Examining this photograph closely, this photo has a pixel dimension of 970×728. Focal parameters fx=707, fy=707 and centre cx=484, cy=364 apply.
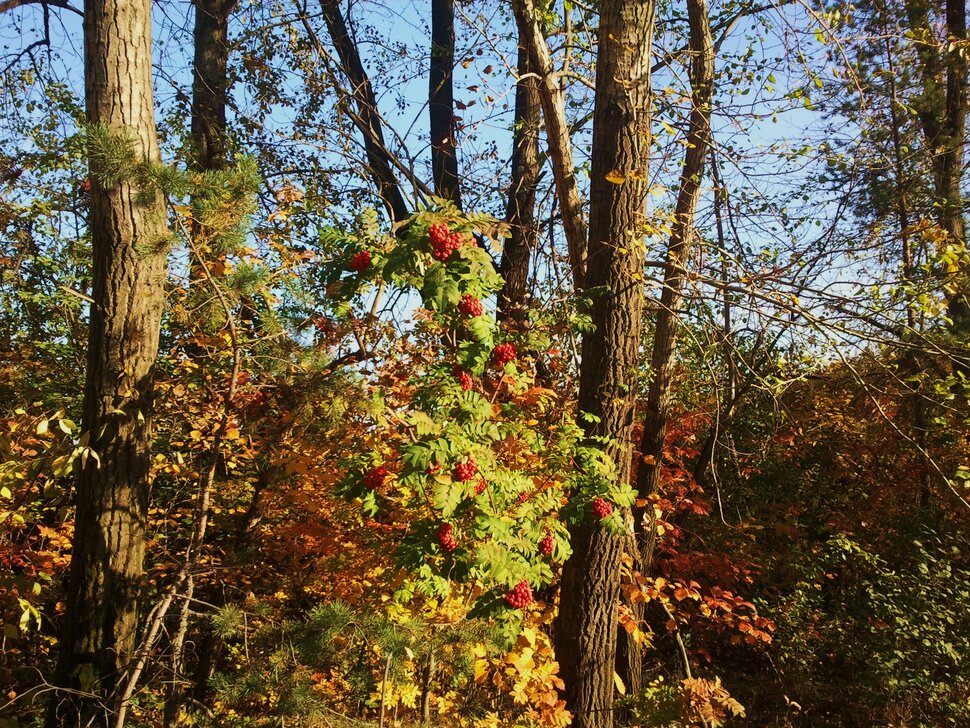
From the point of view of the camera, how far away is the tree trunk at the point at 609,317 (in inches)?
165

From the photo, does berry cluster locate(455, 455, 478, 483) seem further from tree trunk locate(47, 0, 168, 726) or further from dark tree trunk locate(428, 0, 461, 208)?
dark tree trunk locate(428, 0, 461, 208)

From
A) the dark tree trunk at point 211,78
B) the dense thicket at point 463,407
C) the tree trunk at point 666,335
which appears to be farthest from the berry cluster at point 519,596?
the dark tree trunk at point 211,78

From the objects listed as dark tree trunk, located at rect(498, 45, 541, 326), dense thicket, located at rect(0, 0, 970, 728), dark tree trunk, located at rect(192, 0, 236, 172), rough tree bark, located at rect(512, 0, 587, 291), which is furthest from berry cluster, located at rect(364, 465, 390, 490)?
dark tree trunk, located at rect(192, 0, 236, 172)

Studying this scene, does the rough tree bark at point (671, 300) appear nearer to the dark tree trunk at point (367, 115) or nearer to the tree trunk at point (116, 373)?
the dark tree trunk at point (367, 115)

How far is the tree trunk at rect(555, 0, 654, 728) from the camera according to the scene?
4191 millimetres

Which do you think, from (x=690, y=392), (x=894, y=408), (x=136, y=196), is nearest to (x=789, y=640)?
(x=690, y=392)

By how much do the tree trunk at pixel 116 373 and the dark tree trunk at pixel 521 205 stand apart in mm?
3133

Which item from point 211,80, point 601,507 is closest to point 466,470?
point 601,507

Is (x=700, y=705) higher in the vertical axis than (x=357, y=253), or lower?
lower

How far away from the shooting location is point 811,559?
7.14 meters

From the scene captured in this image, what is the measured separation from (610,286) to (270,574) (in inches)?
166

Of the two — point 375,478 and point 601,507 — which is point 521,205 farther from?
point 375,478

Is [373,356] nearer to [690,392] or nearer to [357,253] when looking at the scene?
[357,253]

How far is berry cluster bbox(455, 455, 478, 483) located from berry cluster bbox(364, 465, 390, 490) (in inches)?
13.7
